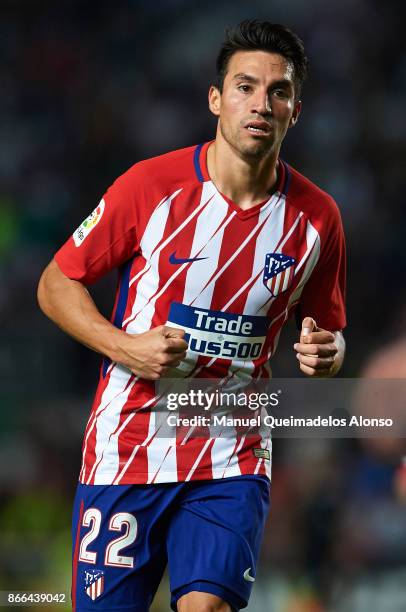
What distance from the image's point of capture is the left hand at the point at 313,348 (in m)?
2.55

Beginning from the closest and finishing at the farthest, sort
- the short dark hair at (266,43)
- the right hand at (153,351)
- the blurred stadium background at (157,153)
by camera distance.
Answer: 1. the right hand at (153,351)
2. the short dark hair at (266,43)
3. the blurred stadium background at (157,153)

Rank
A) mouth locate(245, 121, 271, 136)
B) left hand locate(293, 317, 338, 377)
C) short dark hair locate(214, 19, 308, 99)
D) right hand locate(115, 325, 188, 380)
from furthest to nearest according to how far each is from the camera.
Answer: short dark hair locate(214, 19, 308, 99)
mouth locate(245, 121, 271, 136)
left hand locate(293, 317, 338, 377)
right hand locate(115, 325, 188, 380)

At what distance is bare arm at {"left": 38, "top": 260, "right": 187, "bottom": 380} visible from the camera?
7.91ft

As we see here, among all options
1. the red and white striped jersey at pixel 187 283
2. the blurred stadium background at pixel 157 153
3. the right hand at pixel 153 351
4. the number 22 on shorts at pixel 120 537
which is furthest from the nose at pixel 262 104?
the blurred stadium background at pixel 157 153

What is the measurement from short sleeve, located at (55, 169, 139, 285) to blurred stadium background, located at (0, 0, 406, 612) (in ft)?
8.03

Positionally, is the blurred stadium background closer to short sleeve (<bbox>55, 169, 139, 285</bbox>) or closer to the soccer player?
the soccer player

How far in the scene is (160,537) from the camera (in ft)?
8.97

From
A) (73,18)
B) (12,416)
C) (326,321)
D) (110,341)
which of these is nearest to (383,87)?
(73,18)

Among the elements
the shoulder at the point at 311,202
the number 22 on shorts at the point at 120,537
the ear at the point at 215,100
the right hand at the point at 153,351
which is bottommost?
the number 22 on shorts at the point at 120,537

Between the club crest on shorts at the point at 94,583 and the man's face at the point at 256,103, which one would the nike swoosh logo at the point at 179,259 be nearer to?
the man's face at the point at 256,103

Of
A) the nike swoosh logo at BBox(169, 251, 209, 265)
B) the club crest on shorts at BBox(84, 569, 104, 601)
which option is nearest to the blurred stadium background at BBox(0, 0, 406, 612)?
the club crest on shorts at BBox(84, 569, 104, 601)

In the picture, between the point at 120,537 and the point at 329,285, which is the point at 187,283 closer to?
the point at 329,285

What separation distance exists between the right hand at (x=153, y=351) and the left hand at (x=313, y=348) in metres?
0.32

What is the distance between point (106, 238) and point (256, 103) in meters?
0.56
